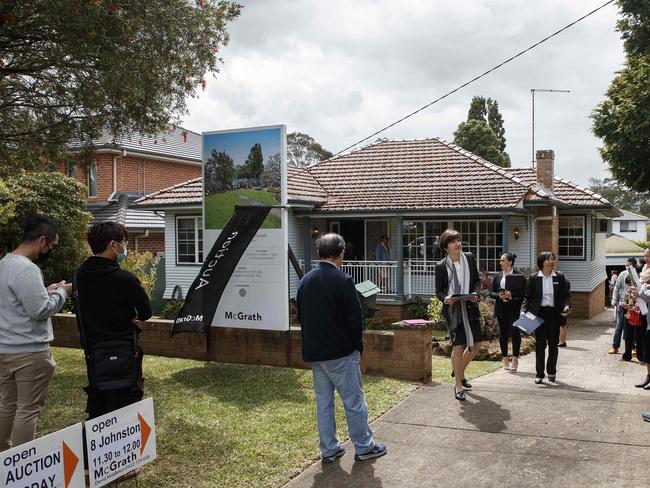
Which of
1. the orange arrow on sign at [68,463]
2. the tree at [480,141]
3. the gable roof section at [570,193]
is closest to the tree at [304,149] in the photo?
the tree at [480,141]

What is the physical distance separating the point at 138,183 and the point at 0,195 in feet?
35.2

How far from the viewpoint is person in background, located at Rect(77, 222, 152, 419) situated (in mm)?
4742

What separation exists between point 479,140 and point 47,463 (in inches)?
1506

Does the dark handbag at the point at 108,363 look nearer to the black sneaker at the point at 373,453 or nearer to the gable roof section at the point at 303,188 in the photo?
the black sneaker at the point at 373,453

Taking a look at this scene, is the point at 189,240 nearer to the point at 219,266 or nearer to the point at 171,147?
the point at 171,147

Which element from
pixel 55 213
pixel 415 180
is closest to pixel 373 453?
pixel 55 213

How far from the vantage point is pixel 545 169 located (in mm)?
19594

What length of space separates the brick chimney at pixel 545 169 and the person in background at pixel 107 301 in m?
16.8

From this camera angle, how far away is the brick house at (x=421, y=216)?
17969 millimetres

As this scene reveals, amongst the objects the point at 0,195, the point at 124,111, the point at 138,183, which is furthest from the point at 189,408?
the point at 138,183

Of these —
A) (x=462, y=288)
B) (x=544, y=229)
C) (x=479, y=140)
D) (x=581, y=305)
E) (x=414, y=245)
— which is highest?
(x=479, y=140)

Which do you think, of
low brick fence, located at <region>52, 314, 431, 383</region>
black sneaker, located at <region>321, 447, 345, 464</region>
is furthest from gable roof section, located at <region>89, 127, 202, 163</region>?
black sneaker, located at <region>321, 447, 345, 464</region>

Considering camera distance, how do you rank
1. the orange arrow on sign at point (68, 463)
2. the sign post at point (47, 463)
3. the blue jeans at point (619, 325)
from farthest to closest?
1. the blue jeans at point (619, 325)
2. the orange arrow on sign at point (68, 463)
3. the sign post at point (47, 463)

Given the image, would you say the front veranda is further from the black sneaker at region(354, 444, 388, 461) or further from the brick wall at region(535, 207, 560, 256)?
the black sneaker at region(354, 444, 388, 461)
